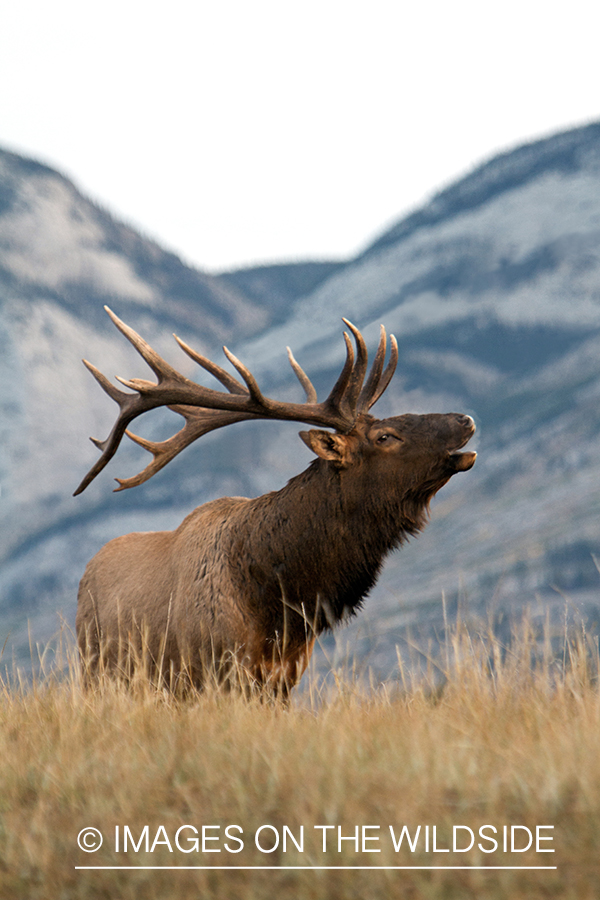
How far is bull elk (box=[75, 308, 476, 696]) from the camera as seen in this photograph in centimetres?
580

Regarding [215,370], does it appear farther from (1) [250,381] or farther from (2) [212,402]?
(1) [250,381]

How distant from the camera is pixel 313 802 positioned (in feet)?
10.8

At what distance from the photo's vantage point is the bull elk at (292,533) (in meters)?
5.80

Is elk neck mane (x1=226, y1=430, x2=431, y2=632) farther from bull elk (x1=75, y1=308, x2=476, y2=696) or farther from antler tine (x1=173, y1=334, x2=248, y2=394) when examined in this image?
antler tine (x1=173, y1=334, x2=248, y2=394)

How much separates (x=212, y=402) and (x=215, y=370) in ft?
0.71

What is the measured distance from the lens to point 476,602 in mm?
141875

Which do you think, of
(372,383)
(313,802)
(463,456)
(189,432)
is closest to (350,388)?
(372,383)

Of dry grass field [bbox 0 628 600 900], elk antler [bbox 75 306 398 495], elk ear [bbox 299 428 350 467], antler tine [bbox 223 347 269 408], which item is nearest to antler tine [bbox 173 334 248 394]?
elk antler [bbox 75 306 398 495]

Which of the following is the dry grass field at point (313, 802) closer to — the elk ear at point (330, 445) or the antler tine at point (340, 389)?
the elk ear at point (330, 445)

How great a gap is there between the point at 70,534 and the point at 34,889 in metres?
184

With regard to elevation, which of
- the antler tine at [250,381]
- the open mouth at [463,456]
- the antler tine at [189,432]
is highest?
the antler tine at [250,381]

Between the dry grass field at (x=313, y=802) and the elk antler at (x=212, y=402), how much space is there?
6.73ft

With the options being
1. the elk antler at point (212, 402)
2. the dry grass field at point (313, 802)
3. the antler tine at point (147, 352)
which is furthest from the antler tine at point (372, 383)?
the dry grass field at point (313, 802)

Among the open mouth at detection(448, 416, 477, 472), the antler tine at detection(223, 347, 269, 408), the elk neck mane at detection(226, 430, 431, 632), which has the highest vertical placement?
the antler tine at detection(223, 347, 269, 408)
